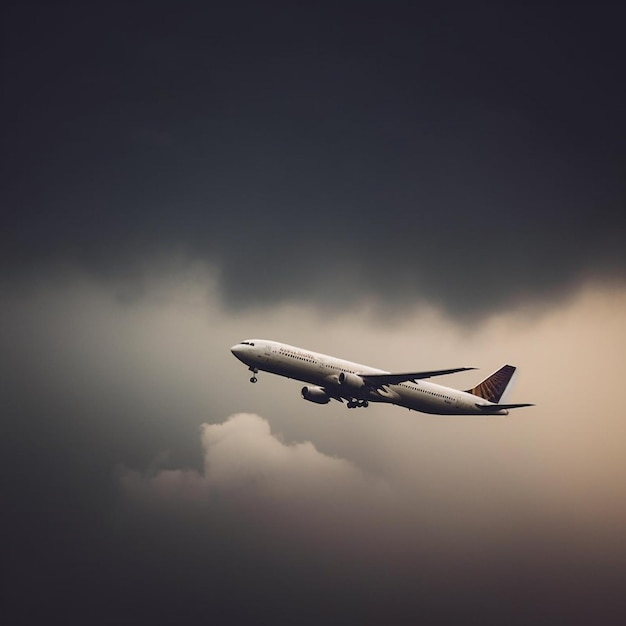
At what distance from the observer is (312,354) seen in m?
115

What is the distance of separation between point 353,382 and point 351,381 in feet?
1.20

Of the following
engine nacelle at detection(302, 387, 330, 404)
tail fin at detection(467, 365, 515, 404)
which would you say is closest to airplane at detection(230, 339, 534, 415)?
engine nacelle at detection(302, 387, 330, 404)

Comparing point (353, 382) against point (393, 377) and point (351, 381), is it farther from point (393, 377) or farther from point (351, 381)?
point (393, 377)

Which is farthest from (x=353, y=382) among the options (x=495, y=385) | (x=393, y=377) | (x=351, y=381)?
(x=495, y=385)

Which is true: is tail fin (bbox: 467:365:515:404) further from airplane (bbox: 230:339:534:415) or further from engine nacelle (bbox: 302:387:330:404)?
engine nacelle (bbox: 302:387:330:404)

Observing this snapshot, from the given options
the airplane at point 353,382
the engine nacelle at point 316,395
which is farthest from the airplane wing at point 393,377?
the engine nacelle at point 316,395

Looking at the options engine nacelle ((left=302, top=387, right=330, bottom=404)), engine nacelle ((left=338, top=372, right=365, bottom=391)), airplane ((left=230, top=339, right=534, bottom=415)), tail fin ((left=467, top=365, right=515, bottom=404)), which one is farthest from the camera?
tail fin ((left=467, top=365, right=515, bottom=404))

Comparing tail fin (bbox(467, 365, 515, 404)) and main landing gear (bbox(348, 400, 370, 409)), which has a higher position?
tail fin (bbox(467, 365, 515, 404))

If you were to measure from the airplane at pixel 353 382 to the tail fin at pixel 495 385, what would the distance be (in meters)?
4.91

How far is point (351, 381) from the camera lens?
11431 cm

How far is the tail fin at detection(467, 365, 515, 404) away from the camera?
141250 mm

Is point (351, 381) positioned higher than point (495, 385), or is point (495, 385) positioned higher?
point (495, 385)

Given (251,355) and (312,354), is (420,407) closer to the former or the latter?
(312,354)

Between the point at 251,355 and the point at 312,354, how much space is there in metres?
8.82
